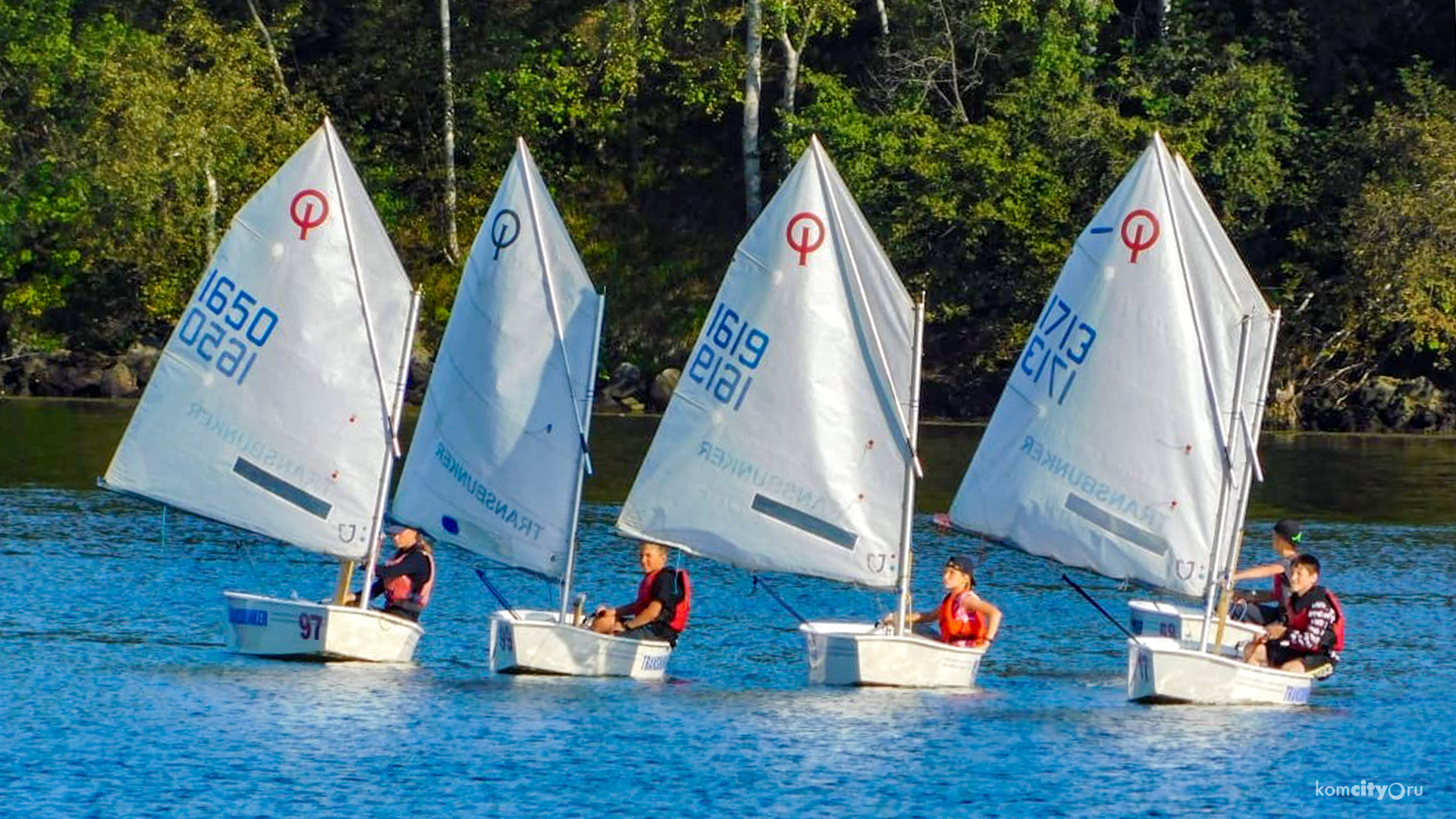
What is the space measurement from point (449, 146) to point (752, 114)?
10.9 m

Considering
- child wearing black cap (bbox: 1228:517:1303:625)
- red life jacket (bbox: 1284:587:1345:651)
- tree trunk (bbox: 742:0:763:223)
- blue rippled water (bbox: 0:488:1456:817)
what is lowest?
blue rippled water (bbox: 0:488:1456:817)

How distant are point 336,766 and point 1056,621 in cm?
1685

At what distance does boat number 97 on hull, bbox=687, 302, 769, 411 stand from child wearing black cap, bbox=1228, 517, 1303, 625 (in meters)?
7.31

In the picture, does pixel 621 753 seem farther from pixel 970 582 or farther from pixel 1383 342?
pixel 1383 342

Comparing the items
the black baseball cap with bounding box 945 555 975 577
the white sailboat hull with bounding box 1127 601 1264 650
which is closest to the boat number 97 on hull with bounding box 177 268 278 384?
the black baseball cap with bounding box 945 555 975 577

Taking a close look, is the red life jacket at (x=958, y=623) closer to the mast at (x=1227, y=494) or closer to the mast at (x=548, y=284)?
the mast at (x=1227, y=494)

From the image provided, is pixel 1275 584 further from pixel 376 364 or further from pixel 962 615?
pixel 376 364

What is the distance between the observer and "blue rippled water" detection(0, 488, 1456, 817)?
91.6ft

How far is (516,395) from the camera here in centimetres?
3550

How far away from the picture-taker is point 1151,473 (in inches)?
1390

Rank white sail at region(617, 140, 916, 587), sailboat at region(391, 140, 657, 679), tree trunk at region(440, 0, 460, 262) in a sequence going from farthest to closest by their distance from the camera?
tree trunk at region(440, 0, 460, 262) → sailboat at region(391, 140, 657, 679) → white sail at region(617, 140, 916, 587)

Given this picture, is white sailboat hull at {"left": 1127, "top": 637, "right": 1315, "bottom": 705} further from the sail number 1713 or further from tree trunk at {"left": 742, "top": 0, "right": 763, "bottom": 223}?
tree trunk at {"left": 742, "top": 0, "right": 763, "bottom": 223}

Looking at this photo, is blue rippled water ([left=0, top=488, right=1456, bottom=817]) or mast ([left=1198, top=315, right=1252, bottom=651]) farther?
mast ([left=1198, top=315, right=1252, bottom=651])

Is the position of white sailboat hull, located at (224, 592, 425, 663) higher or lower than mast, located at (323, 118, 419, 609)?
lower
